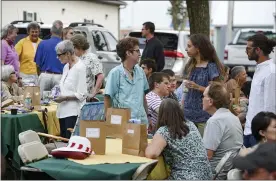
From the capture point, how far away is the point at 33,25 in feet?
40.5

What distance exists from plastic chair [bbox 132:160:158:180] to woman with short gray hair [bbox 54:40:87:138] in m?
2.54

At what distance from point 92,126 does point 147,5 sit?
4005 centimetres

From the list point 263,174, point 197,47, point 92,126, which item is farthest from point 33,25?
point 263,174

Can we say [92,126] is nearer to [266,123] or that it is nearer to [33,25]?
[266,123]

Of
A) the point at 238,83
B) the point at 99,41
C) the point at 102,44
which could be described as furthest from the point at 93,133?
the point at 102,44

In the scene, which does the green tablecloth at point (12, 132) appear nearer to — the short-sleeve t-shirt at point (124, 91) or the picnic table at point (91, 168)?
the short-sleeve t-shirt at point (124, 91)

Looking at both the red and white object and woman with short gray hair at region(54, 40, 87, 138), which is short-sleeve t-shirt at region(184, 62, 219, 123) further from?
the red and white object

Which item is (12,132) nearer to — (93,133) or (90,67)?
(90,67)

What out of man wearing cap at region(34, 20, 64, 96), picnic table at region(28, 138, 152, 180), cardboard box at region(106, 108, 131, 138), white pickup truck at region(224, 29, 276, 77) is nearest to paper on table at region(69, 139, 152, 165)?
picnic table at region(28, 138, 152, 180)

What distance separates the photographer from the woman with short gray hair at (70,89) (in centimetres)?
803

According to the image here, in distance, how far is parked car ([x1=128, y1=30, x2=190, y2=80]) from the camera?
713 inches

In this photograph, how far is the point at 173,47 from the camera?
18719 millimetres

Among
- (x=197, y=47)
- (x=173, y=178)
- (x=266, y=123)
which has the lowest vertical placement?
(x=173, y=178)

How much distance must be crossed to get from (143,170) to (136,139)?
65 cm
